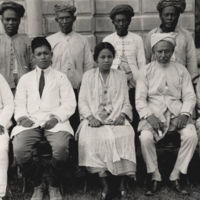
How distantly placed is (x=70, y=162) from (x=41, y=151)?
0.47 meters

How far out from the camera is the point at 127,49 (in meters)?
5.82

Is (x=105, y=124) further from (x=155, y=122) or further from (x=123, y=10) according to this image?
(x=123, y=10)

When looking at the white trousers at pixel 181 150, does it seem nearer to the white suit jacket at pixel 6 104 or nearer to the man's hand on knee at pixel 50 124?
the man's hand on knee at pixel 50 124

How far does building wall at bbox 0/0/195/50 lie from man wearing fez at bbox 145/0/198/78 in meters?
2.36

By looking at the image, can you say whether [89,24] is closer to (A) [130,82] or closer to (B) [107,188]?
(A) [130,82]

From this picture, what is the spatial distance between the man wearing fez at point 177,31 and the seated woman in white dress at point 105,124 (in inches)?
40.6

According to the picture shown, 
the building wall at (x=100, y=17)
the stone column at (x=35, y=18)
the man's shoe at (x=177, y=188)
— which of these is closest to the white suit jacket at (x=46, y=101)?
the man's shoe at (x=177, y=188)

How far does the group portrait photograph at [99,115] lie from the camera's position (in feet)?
15.4

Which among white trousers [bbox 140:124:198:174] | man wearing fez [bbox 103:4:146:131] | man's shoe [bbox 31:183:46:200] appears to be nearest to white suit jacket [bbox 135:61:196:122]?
white trousers [bbox 140:124:198:174]

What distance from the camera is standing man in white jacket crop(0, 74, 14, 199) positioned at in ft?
14.5

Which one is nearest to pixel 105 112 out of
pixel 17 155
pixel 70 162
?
pixel 70 162

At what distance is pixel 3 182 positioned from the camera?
14.4ft

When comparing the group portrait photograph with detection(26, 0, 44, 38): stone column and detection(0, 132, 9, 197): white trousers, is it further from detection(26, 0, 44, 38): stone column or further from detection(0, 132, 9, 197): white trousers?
detection(26, 0, 44, 38): stone column

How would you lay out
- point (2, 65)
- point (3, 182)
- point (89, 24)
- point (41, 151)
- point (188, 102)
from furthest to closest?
point (89, 24) < point (2, 65) < point (188, 102) < point (41, 151) < point (3, 182)
